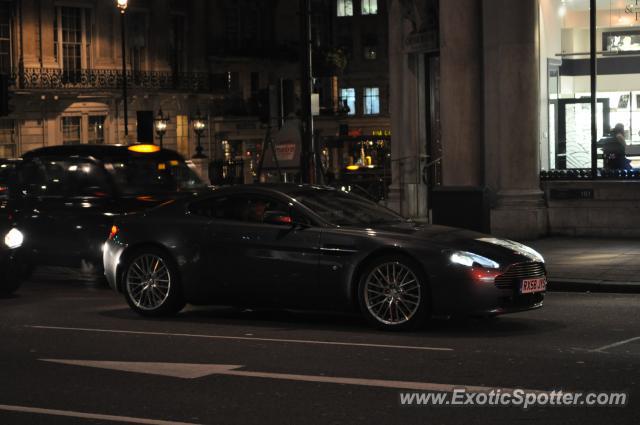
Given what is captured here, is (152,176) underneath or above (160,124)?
underneath

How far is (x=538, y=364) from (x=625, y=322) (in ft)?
9.54

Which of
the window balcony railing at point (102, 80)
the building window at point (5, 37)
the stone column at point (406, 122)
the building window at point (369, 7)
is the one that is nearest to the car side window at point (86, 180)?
the stone column at point (406, 122)

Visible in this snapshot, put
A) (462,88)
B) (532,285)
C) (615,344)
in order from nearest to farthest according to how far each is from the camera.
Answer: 1. (615,344)
2. (532,285)
3. (462,88)

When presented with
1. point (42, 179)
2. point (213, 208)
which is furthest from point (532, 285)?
point (42, 179)

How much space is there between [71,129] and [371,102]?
24.3 metres

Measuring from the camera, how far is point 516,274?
11812mm

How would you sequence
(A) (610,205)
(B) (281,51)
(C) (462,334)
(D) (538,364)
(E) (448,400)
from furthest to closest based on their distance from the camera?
(B) (281,51) → (A) (610,205) → (C) (462,334) → (D) (538,364) → (E) (448,400)

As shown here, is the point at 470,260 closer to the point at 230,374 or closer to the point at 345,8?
the point at 230,374

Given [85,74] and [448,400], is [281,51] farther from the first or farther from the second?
[448,400]

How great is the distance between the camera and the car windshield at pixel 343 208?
12641mm

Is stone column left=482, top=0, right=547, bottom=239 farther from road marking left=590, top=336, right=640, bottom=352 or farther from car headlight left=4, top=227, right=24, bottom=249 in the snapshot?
road marking left=590, top=336, right=640, bottom=352

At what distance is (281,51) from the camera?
77625 mm

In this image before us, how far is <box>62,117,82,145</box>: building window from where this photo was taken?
62.7 m

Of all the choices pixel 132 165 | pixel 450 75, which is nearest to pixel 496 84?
pixel 450 75
